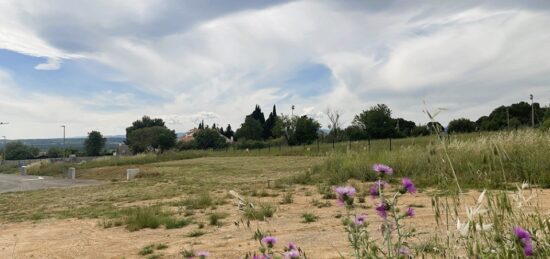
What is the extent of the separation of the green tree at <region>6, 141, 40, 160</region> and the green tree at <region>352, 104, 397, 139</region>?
7669 cm

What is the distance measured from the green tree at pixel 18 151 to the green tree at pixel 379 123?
76.7 metres

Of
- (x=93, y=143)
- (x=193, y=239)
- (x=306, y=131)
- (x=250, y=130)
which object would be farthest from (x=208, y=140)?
(x=193, y=239)

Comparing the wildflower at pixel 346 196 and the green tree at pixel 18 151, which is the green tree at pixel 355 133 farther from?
the green tree at pixel 18 151

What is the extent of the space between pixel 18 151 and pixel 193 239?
4460 inches

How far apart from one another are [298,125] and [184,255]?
5924cm

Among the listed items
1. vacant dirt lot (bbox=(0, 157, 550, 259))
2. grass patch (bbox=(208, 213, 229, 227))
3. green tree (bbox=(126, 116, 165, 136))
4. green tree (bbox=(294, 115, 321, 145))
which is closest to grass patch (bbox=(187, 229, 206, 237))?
vacant dirt lot (bbox=(0, 157, 550, 259))

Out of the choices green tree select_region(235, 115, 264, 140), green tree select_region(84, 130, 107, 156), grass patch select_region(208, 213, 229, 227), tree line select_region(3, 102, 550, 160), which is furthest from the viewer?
green tree select_region(84, 130, 107, 156)

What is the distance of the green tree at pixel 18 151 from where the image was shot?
100 metres

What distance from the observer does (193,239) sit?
5348mm

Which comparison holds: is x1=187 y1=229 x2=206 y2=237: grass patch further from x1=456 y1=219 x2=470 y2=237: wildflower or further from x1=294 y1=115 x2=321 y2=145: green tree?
x1=294 y1=115 x2=321 y2=145: green tree

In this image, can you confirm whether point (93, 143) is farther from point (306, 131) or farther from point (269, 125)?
point (306, 131)

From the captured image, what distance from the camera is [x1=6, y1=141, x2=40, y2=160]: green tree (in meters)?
100

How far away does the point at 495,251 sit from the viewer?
1.52 m

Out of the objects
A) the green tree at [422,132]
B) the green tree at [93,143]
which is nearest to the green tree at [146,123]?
the green tree at [93,143]
